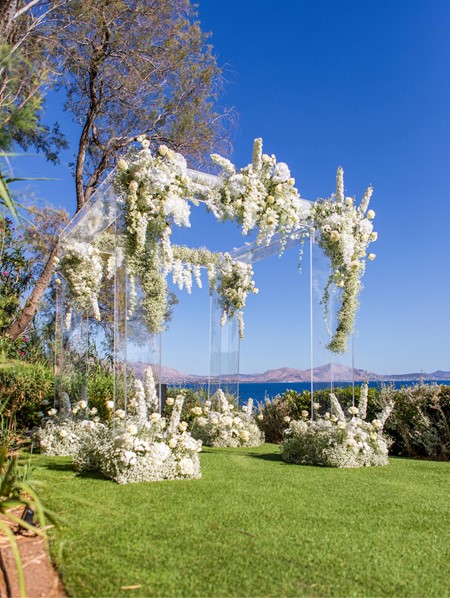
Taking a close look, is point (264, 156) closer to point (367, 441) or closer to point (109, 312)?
point (367, 441)

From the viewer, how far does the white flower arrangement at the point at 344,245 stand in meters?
6.82

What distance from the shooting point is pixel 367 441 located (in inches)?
266

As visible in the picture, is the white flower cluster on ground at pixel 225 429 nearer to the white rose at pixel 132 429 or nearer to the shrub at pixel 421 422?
the shrub at pixel 421 422

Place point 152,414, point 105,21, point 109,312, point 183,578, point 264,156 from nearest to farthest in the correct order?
point 183,578 < point 152,414 < point 264,156 < point 105,21 < point 109,312

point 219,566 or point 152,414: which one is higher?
point 152,414

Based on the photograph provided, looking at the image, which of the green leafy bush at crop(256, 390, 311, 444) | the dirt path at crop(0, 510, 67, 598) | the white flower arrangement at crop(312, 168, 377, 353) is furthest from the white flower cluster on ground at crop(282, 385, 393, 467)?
the dirt path at crop(0, 510, 67, 598)

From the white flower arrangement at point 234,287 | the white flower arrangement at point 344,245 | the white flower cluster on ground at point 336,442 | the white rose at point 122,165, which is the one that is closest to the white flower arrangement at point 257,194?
the white flower arrangement at point 344,245

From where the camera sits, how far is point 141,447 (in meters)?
5.14

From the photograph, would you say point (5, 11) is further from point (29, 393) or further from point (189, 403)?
point (189, 403)

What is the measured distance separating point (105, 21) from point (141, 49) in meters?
1.05

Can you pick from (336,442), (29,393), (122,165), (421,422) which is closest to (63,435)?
(29,393)

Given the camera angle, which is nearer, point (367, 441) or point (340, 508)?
point (340, 508)

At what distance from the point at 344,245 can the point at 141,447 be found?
3.54 metres

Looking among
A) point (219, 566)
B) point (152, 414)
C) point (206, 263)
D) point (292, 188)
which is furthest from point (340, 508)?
point (206, 263)
